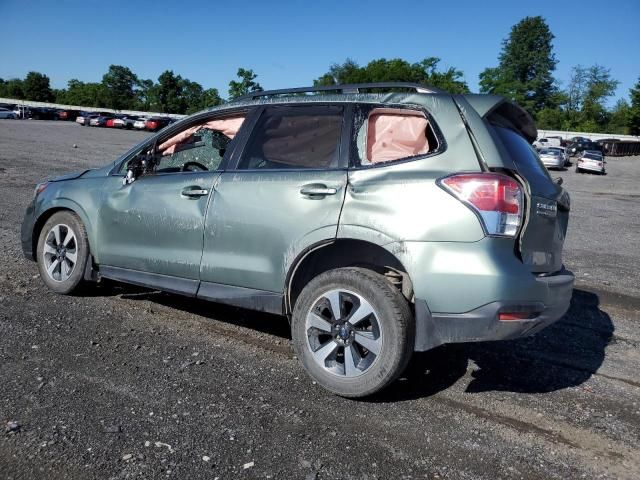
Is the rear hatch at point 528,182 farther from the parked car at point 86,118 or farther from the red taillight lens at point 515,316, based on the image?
the parked car at point 86,118

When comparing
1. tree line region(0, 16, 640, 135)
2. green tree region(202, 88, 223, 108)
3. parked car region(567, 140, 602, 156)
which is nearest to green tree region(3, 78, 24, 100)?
tree line region(0, 16, 640, 135)

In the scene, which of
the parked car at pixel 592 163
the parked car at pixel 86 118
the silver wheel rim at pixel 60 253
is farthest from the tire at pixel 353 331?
the parked car at pixel 86 118

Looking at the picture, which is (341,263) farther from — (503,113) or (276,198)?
(503,113)

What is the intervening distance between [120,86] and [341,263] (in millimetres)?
143497

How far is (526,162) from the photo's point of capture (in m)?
4.05

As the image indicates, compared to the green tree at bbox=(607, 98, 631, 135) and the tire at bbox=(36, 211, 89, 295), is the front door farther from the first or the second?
the green tree at bbox=(607, 98, 631, 135)

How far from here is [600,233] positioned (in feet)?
39.4

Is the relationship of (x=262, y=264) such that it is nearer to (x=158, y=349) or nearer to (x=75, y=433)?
(x=158, y=349)

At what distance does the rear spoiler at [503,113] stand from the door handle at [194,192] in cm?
193

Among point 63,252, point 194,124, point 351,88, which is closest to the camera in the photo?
point 351,88

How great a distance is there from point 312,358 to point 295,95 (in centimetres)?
192

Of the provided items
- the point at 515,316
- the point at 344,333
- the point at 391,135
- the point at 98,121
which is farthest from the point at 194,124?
the point at 98,121

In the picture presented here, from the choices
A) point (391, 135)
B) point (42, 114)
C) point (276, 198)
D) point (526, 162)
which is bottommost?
point (276, 198)

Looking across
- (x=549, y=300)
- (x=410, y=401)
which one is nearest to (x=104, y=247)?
(x=410, y=401)
